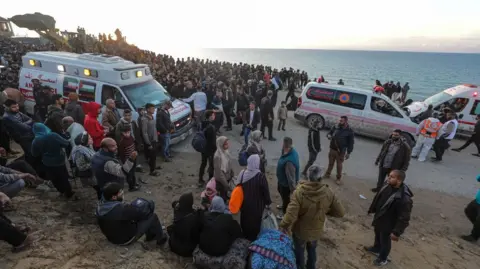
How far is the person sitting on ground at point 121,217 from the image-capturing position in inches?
144

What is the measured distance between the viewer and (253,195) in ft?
13.2

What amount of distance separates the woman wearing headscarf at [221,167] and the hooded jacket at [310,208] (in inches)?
73.9

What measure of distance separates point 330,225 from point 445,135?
6.39m

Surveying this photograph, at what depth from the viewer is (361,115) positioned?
1102cm

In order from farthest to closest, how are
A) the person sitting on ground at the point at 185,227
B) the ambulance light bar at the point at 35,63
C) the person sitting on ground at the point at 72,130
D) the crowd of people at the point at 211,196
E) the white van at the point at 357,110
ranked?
the white van at the point at 357,110 → the ambulance light bar at the point at 35,63 → the person sitting on ground at the point at 72,130 → the person sitting on ground at the point at 185,227 → the crowd of people at the point at 211,196

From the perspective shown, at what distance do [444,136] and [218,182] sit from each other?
8.18 meters


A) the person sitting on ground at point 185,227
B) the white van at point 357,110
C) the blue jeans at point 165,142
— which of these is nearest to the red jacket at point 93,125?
the blue jeans at point 165,142

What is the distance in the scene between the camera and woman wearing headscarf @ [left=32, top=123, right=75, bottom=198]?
4.87m

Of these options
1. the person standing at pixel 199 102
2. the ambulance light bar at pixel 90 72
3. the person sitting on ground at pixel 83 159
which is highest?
the ambulance light bar at pixel 90 72

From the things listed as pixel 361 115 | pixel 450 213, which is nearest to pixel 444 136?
pixel 361 115

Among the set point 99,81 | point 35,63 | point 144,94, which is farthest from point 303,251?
point 35,63

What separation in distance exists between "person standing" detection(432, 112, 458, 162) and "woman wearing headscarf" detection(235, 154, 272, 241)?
8.02 m

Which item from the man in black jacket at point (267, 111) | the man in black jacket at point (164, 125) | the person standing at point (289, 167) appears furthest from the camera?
the man in black jacket at point (267, 111)

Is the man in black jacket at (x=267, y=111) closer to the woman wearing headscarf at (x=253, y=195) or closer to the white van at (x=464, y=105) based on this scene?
the woman wearing headscarf at (x=253, y=195)
